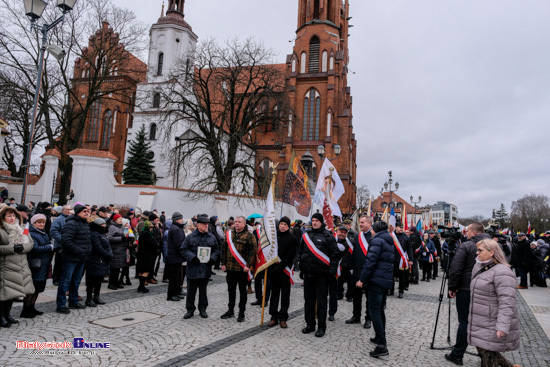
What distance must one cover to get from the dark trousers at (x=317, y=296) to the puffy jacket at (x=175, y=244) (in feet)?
10.2

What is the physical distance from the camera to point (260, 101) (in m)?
28.7

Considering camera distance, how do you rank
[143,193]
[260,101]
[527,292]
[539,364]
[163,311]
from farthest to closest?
[260,101] < [143,193] < [527,292] < [163,311] < [539,364]

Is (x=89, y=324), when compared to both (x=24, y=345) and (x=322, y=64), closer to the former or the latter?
(x=24, y=345)

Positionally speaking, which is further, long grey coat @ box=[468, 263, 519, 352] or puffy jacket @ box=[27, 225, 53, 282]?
puffy jacket @ box=[27, 225, 53, 282]

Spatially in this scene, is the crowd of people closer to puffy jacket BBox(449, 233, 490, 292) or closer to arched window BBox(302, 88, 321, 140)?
puffy jacket BBox(449, 233, 490, 292)

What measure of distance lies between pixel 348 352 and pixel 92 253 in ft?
16.6

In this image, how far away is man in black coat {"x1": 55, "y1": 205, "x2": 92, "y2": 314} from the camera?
6574mm

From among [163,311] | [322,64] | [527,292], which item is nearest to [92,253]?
[163,311]

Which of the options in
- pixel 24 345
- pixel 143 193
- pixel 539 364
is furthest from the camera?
pixel 143 193

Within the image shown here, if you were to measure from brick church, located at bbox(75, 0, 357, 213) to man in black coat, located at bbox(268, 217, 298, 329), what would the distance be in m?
31.8

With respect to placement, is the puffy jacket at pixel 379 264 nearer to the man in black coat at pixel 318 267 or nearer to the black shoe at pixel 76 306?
the man in black coat at pixel 318 267

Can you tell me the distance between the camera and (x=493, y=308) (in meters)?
3.98

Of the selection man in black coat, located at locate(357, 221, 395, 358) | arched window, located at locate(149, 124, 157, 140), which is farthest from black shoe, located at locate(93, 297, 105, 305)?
arched window, located at locate(149, 124, 157, 140)

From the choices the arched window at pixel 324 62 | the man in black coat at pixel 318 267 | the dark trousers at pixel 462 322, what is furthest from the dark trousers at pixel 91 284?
the arched window at pixel 324 62
